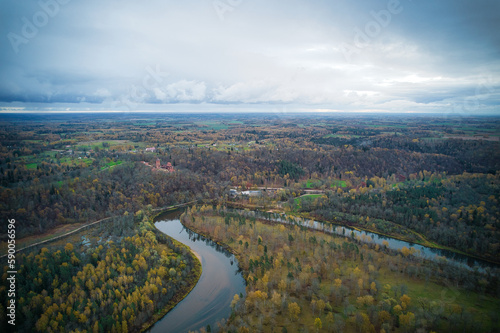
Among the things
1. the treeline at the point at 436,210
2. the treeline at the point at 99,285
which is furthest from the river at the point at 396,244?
the treeline at the point at 99,285

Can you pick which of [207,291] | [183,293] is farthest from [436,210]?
[183,293]

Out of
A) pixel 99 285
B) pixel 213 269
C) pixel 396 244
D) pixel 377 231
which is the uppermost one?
pixel 99 285

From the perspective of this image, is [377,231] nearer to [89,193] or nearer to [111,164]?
[89,193]

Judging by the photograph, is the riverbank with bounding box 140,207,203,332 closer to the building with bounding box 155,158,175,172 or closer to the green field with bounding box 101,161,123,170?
the building with bounding box 155,158,175,172

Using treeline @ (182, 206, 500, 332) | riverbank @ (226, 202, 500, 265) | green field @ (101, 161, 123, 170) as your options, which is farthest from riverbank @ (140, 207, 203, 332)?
green field @ (101, 161, 123, 170)

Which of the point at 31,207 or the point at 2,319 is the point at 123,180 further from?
the point at 2,319

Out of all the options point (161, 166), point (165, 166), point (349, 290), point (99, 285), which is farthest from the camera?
point (161, 166)
